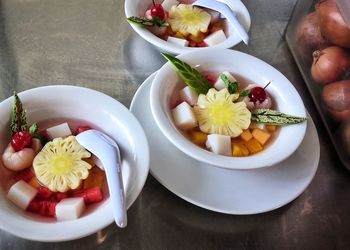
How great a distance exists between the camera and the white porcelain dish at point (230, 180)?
618 millimetres

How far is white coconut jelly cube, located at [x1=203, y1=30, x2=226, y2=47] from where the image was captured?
2.73ft

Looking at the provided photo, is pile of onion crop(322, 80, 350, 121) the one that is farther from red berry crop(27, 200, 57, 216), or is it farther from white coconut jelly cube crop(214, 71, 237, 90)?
red berry crop(27, 200, 57, 216)

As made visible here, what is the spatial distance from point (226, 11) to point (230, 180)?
0.36 m

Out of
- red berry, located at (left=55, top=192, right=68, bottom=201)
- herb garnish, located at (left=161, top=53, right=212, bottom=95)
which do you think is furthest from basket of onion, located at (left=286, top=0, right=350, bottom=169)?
red berry, located at (left=55, top=192, right=68, bottom=201)

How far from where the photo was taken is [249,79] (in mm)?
746

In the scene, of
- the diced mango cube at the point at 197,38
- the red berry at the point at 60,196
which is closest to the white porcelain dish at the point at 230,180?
the red berry at the point at 60,196

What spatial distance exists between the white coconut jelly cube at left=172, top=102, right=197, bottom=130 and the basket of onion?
258mm

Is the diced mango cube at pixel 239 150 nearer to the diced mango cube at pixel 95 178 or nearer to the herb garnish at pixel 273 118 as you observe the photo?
the herb garnish at pixel 273 118

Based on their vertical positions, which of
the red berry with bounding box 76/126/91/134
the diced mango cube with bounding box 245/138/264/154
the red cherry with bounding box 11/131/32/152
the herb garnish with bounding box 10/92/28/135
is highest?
the herb garnish with bounding box 10/92/28/135

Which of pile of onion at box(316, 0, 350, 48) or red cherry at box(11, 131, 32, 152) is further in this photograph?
pile of onion at box(316, 0, 350, 48)

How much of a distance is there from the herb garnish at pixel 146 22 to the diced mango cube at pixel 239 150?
316 millimetres

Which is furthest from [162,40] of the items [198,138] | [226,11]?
[198,138]

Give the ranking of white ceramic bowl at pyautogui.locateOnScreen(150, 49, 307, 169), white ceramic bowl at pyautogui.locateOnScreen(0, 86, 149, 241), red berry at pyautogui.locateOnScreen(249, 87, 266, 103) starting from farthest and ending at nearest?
red berry at pyautogui.locateOnScreen(249, 87, 266, 103)
white ceramic bowl at pyautogui.locateOnScreen(150, 49, 307, 169)
white ceramic bowl at pyautogui.locateOnScreen(0, 86, 149, 241)

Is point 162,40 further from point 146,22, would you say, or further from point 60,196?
point 60,196
